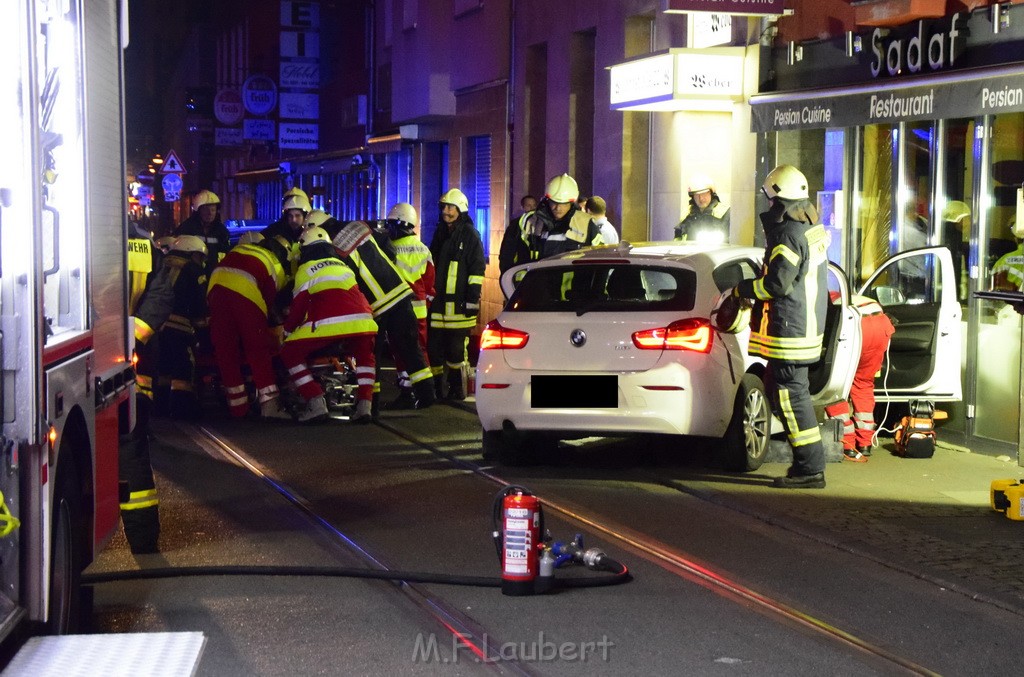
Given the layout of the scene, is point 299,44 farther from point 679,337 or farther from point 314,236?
point 679,337

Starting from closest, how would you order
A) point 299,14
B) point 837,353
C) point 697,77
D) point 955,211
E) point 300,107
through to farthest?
point 837,353, point 955,211, point 697,77, point 299,14, point 300,107

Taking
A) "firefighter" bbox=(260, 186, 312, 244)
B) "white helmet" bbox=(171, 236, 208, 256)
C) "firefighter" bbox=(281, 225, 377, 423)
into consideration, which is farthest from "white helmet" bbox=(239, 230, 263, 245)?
"firefighter" bbox=(281, 225, 377, 423)

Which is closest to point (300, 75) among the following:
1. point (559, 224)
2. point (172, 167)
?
point (172, 167)

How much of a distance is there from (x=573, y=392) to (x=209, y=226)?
30.5 ft

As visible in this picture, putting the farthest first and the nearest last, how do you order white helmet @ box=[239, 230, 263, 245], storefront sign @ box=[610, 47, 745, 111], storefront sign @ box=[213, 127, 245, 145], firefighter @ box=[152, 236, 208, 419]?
storefront sign @ box=[213, 127, 245, 145] → storefront sign @ box=[610, 47, 745, 111] → white helmet @ box=[239, 230, 263, 245] → firefighter @ box=[152, 236, 208, 419]

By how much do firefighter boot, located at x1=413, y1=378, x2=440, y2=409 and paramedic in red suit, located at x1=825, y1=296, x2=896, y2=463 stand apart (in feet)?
15.0

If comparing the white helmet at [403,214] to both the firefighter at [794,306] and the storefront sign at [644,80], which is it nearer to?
the storefront sign at [644,80]

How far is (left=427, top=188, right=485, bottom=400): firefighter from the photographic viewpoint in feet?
54.3

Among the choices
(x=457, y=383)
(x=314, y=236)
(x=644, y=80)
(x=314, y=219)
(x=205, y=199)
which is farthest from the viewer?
(x=205, y=199)

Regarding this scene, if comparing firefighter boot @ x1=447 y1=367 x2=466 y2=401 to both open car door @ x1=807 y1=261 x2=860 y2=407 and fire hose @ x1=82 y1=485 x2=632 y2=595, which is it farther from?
fire hose @ x1=82 y1=485 x2=632 y2=595

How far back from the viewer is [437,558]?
846 centimetres

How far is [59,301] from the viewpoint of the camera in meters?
6.21

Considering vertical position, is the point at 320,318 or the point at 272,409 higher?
the point at 320,318

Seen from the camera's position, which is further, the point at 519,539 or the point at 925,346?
the point at 925,346
